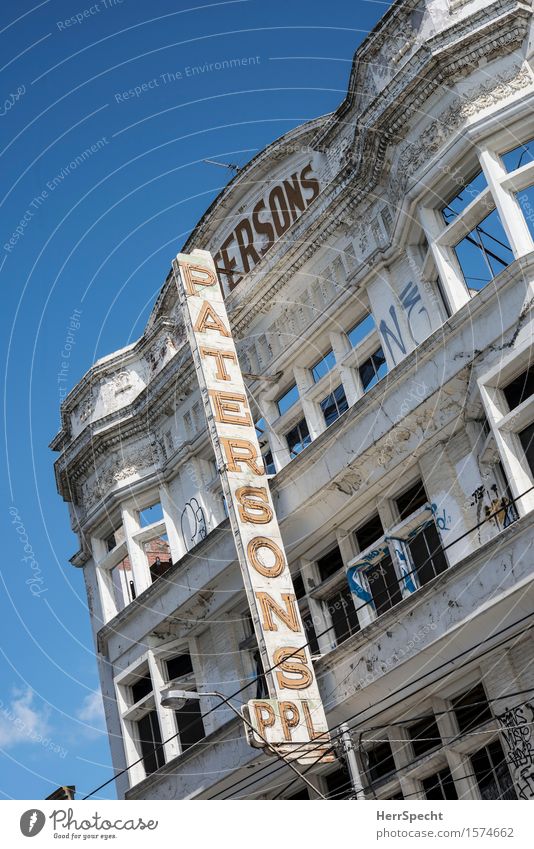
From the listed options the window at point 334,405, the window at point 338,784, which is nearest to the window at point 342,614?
the window at point 338,784

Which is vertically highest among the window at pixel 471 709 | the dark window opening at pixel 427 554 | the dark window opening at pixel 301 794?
the dark window opening at pixel 427 554

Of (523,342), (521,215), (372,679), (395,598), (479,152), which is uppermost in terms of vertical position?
(479,152)

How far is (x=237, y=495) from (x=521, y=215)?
693cm

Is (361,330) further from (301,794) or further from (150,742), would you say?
(150,742)

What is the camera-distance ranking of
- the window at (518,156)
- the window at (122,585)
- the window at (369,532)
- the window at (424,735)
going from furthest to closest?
the window at (122,585)
the window at (369,532)
the window at (518,156)
the window at (424,735)

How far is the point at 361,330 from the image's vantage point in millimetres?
25188

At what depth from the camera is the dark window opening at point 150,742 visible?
27.1 metres

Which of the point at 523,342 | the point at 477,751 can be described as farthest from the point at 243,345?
the point at 477,751

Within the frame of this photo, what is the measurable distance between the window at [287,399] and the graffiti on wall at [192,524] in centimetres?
300

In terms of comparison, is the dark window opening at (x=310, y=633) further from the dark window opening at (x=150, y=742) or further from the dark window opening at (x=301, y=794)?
the dark window opening at (x=150, y=742)

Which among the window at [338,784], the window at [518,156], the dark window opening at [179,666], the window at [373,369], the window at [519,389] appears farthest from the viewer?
the dark window opening at [179,666]
